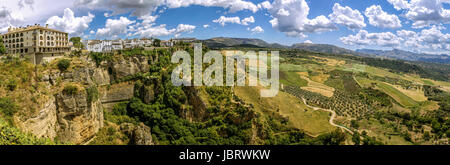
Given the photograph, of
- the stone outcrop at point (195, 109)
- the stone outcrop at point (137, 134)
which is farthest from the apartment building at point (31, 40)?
the stone outcrop at point (195, 109)

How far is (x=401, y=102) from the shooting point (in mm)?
56500

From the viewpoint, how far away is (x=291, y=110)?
121ft

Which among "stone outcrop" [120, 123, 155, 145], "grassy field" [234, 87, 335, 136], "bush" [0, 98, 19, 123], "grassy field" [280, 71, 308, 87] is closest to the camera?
"bush" [0, 98, 19, 123]

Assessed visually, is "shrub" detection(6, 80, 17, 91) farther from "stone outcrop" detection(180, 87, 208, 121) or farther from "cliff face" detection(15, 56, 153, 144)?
"stone outcrop" detection(180, 87, 208, 121)

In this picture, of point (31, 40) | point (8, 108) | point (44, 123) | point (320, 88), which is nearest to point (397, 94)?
point (320, 88)

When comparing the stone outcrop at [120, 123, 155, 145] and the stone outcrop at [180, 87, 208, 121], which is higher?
the stone outcrop at [180, 87, 208, 121]

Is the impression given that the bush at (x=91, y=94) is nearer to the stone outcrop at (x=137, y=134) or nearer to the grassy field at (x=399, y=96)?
the stone outcrop at (x=137, y=134)

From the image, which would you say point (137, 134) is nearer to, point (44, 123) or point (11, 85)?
point (44, 123)

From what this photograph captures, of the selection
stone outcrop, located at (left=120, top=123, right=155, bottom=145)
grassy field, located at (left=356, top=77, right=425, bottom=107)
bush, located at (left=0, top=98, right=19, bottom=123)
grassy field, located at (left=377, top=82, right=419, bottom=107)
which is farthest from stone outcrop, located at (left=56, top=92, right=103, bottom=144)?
grassy field, located at (left=377, top=82, right=419, bottom=107)

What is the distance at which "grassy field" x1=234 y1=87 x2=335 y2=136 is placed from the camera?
33.4m

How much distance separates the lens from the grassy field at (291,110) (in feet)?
110
